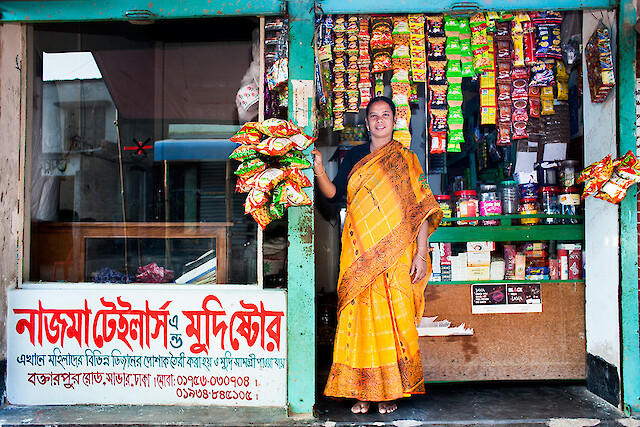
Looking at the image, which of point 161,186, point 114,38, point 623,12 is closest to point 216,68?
point 114,38

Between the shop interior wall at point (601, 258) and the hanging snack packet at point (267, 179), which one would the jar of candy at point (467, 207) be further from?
the hanging snack packet at point (267, 179)

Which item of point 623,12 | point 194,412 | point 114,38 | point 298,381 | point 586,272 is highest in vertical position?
point 114,38

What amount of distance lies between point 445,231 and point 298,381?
5.25 ft

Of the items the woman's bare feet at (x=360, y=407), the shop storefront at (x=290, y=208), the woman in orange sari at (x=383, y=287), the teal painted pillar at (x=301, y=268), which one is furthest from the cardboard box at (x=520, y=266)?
the teal painted pillar at (x=301, y=268)

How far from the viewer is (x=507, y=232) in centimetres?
333

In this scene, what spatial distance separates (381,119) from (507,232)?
4.41ft

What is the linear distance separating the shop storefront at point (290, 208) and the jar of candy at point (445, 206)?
2 cm

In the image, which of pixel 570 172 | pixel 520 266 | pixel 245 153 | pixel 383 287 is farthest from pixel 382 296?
pixel 570 172

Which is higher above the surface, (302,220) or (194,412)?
Answer: (302,220)

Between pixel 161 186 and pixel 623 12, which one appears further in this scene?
pixel 161 186

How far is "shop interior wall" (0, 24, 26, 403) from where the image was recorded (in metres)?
2.81

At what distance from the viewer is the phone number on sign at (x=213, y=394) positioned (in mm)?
2756

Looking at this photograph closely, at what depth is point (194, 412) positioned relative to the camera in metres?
2.70

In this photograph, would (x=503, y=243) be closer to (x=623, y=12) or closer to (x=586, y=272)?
(x=586, y=272)
